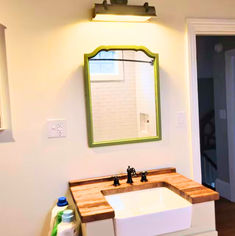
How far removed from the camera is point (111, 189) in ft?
5.31

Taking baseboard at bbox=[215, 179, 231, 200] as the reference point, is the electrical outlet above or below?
above

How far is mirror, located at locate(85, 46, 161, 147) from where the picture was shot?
1.74m

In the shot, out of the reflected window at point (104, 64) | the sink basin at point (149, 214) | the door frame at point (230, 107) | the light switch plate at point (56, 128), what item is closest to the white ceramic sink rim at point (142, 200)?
the sink basin at point (149, 214)

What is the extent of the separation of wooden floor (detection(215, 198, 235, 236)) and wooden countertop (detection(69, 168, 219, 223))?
1.19 m

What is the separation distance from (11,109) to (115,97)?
0.66 metres

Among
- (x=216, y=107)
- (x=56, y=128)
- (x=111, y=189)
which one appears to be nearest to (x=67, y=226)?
(x=111, y=189)

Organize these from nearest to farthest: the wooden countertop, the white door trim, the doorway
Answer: the wooden countertop < the white door trim < the doorway

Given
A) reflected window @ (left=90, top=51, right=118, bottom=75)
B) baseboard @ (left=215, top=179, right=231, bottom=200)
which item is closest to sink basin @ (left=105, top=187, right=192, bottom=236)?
reflected window @ (left=90, top=51, right=118, bottom=75)

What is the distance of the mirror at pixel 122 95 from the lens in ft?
5.70

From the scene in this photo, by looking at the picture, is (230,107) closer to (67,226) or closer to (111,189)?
(111,189)

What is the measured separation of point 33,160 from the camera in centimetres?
166

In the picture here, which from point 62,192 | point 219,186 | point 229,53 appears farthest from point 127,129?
point 219,186

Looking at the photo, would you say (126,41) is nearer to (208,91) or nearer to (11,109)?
Result: (11,109)

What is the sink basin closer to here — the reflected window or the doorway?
the reflected window
